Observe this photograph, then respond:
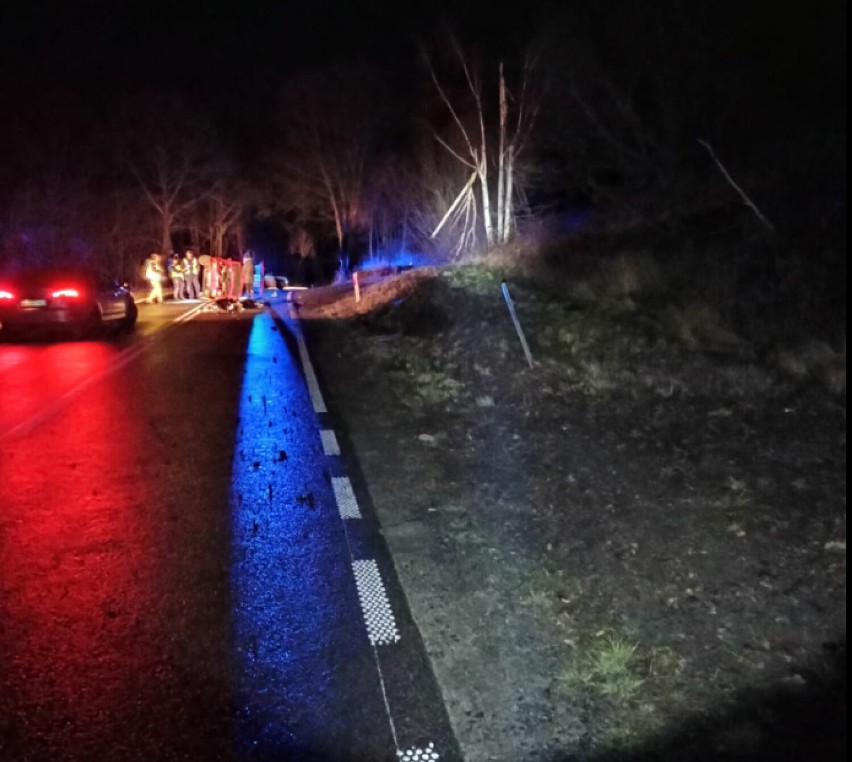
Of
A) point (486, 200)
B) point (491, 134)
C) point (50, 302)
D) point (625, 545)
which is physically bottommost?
point (625, 545)

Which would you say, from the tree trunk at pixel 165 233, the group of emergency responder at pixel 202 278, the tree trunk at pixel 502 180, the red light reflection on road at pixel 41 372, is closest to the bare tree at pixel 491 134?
the tree trunk at pixel 502 180

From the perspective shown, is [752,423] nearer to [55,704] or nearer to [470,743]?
[470,743]

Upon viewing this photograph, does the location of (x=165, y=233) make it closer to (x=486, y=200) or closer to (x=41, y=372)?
(x=486, y=200)

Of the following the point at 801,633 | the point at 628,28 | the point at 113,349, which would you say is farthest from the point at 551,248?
the point at 801,633

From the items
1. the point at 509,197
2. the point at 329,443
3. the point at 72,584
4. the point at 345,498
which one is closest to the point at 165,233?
the point at 509,197

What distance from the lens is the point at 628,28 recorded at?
20.1 meters

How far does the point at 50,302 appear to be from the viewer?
1559 cm

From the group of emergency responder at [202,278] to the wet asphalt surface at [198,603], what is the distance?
67.1ft

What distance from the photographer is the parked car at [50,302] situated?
1553cm

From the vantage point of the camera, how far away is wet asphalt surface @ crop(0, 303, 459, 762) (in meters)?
3.20

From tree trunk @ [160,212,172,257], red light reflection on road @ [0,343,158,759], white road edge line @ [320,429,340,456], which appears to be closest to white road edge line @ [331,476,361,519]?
white road edge line @ [320,429,340,456]

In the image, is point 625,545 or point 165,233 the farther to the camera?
point 165,233

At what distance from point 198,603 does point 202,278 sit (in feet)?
94.3

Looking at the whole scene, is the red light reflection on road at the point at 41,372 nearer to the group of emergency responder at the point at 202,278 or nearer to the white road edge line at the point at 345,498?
the white road edge line at the point at 345,498
